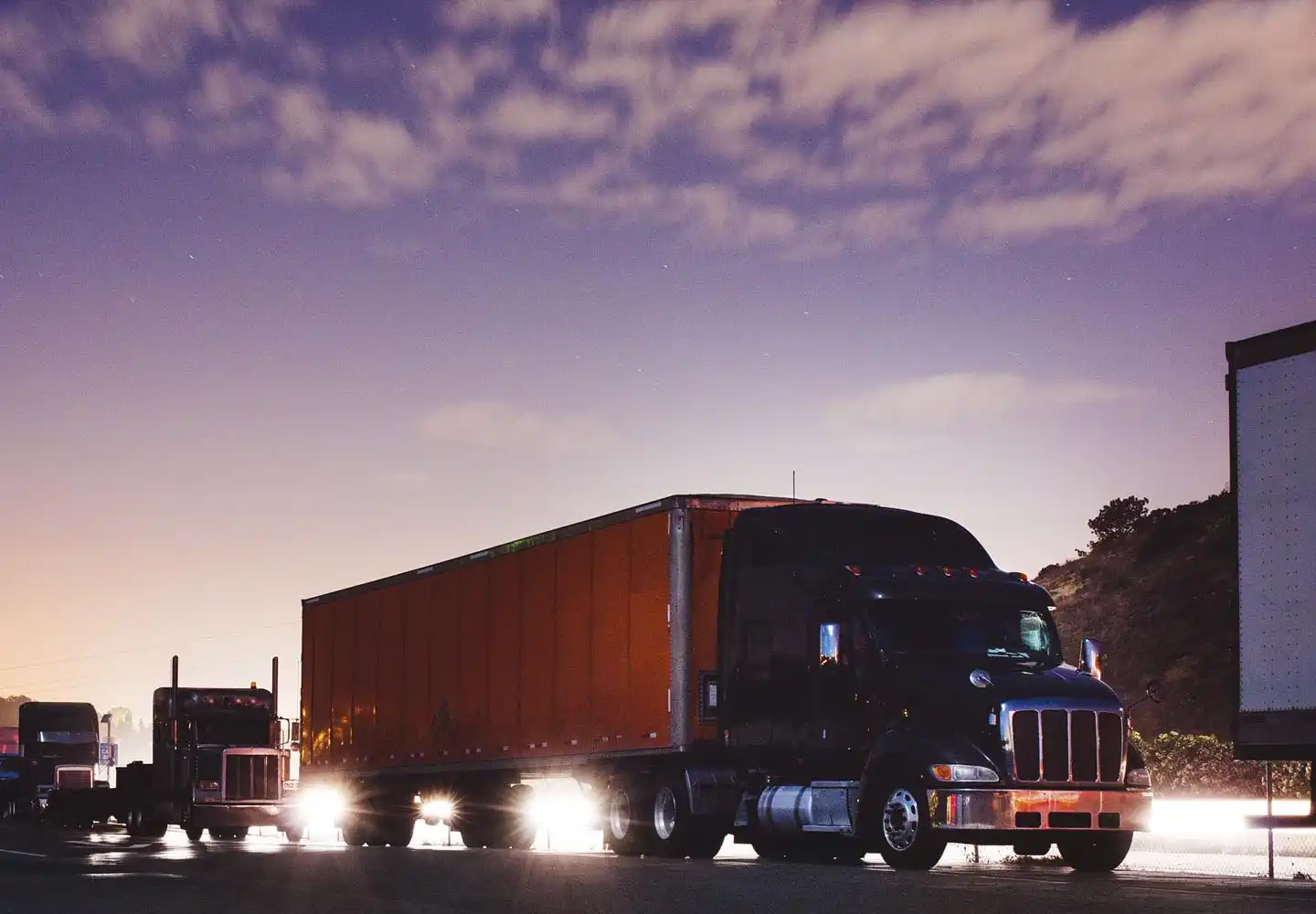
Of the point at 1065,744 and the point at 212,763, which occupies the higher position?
the point at 1065,744

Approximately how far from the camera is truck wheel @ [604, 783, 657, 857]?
77.7 ft

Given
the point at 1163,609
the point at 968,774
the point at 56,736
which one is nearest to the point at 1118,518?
the point at 1163,609

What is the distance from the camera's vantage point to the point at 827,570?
842 inches

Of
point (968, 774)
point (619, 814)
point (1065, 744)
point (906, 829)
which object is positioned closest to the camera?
point (968, 774)

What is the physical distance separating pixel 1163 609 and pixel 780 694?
207ft

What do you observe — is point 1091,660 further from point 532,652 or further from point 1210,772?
point 1210,772

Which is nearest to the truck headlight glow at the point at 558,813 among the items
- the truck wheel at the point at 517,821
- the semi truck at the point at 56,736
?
the truck wheel at the point at 517,821

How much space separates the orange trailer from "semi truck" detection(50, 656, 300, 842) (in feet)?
12.0

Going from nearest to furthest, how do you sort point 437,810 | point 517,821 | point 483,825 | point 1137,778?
1. point 1137,778
2. point 517,821
3. point 483,825
4. point 437,810

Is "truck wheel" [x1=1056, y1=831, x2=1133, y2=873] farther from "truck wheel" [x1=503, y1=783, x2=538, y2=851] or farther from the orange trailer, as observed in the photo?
"truck wheel" [x1=503, y1=783, x2=538, y2=851]

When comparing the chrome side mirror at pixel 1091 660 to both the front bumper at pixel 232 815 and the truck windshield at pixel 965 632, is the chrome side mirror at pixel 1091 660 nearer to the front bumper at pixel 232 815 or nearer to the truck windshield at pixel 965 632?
the truck windshield at pixel 965 632

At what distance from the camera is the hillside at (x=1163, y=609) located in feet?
237

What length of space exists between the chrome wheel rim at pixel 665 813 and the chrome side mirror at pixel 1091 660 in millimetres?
5459

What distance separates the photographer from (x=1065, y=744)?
19500 mm
